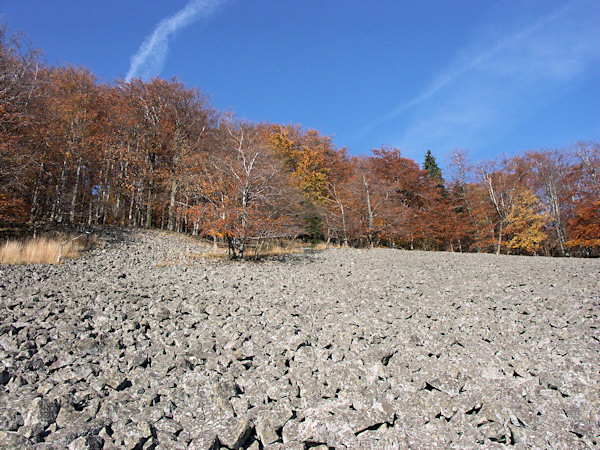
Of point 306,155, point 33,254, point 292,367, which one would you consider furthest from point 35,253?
point 306,155

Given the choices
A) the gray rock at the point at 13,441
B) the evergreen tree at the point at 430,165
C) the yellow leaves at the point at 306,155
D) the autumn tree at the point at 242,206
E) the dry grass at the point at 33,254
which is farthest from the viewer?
the evergreen tree at the point at 430,165

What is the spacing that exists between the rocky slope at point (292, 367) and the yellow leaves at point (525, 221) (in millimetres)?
21005

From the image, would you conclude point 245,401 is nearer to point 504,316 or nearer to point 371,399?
point 371,399

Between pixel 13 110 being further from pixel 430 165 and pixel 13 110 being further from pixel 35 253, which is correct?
pixel 430 165

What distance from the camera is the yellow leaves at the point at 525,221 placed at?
81.7ft

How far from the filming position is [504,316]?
227 inches

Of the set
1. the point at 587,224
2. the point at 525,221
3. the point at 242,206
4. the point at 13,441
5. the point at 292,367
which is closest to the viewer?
the point at 13,441

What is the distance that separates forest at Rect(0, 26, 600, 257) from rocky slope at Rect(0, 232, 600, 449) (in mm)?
6272

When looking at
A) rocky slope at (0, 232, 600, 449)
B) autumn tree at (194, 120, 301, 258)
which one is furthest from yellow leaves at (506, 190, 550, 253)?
autumn tree at (194, 120, 301, 258)

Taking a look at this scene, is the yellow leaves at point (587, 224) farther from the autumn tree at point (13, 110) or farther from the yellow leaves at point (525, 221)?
the autumn tree at point (13, 110)

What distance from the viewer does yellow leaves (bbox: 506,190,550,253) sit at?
24.9m

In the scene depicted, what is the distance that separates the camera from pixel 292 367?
395cm

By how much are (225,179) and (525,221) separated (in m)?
25.9

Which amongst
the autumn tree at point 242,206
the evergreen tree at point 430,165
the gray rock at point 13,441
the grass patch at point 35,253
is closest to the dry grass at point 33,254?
the grass patch at point 35,253
